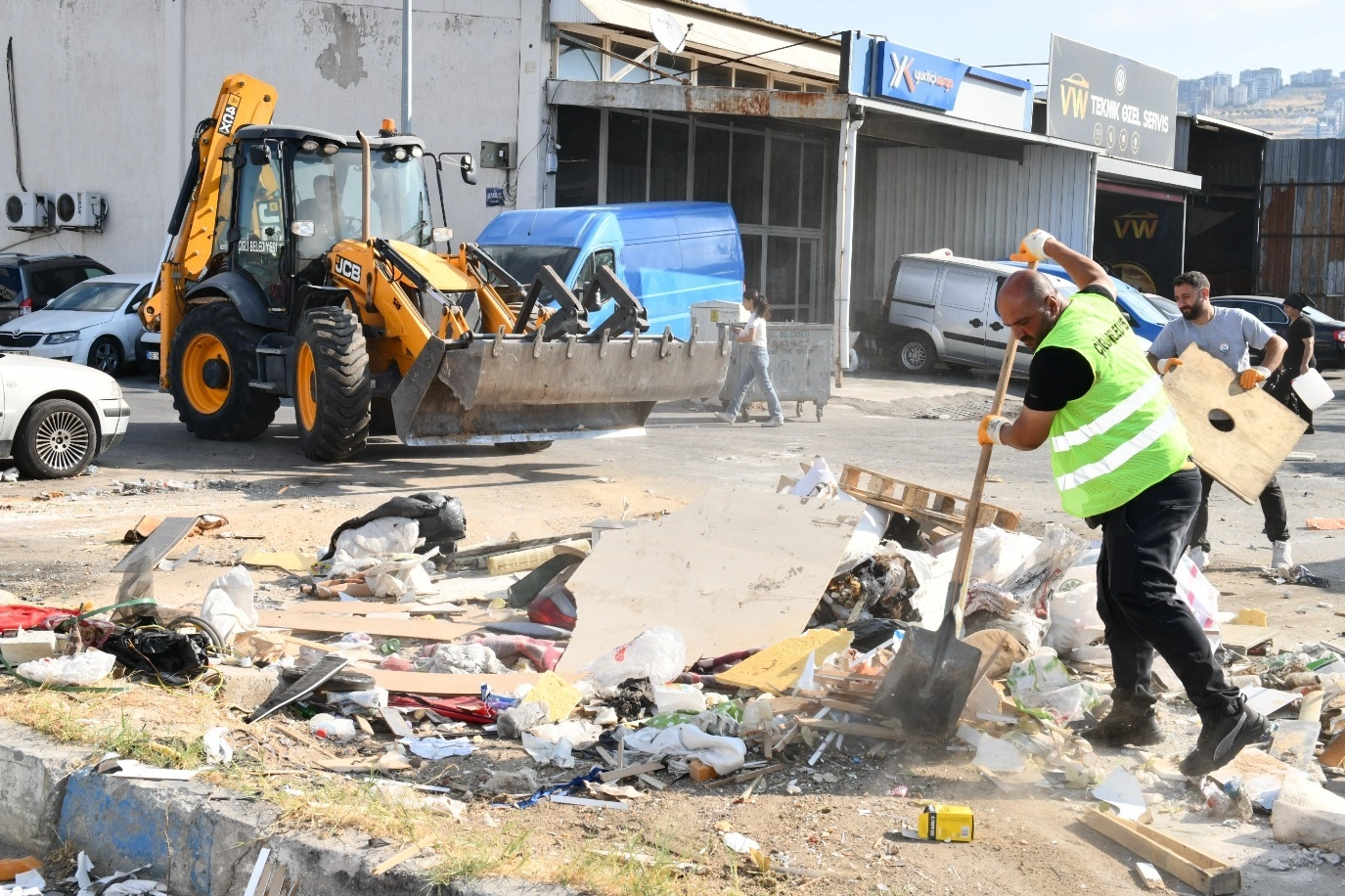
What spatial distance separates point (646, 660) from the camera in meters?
5.41

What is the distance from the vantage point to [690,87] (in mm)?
18984

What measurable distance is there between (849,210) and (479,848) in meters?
17.6

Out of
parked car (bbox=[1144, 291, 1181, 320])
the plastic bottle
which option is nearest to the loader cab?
the plastic bottle

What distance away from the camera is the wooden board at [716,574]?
5.86 m

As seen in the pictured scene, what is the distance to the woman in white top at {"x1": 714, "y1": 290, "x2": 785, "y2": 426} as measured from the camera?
50.1 feet

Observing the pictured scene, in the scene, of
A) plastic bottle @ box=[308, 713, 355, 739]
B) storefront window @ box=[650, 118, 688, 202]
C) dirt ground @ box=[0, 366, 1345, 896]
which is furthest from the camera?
storefront window @ box=[650, 118, 688, 202]

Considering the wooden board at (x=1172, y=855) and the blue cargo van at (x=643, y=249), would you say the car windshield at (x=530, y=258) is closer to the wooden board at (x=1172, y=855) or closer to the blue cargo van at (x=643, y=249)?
the blue cargo van at (x=643, y=249)

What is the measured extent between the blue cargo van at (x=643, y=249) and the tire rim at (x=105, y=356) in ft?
17.1

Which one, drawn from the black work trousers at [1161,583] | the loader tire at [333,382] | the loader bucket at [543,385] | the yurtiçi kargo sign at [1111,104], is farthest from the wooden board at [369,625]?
the yurtiçi kargo sign at [1111,104]

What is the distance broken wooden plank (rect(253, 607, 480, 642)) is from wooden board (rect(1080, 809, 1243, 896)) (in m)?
3.10

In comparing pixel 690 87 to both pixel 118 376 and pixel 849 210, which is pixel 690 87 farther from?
pixel 118 376

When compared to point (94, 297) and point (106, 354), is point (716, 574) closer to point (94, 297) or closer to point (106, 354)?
point (106, 354)

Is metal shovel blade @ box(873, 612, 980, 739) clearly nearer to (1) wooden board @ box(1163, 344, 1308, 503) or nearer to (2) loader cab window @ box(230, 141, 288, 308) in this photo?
(1) wooden board @ box(1163, 344, 1308, 503)

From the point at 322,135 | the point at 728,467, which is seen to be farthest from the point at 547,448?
the point at 322,135
